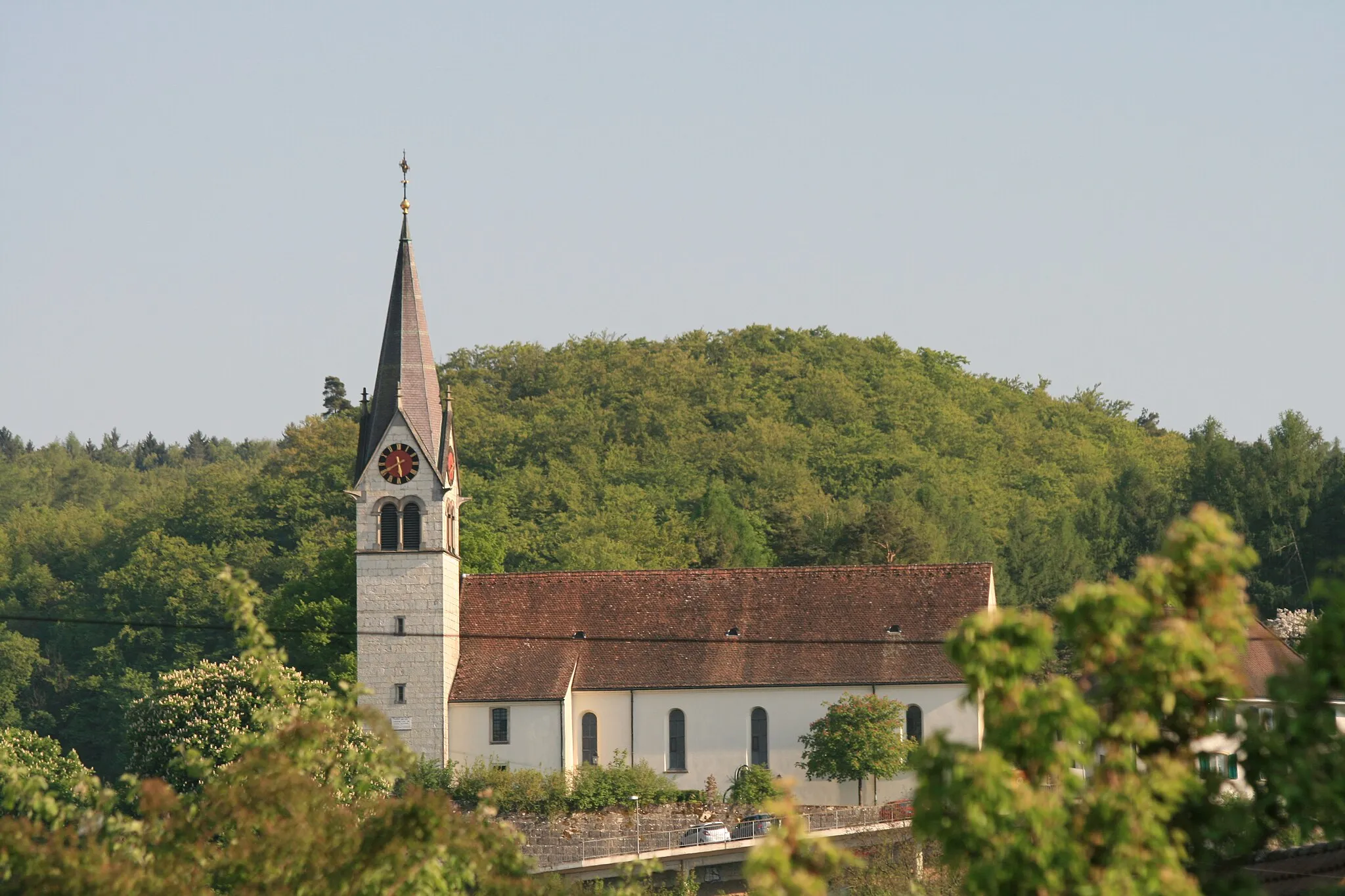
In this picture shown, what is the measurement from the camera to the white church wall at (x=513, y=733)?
188ft

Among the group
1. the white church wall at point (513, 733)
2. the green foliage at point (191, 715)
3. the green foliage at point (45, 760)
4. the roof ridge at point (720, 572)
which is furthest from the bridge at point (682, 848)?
the green foliage at point (45, 760)

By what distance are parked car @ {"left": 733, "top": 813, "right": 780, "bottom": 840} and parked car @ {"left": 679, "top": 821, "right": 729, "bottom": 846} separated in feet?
1.18

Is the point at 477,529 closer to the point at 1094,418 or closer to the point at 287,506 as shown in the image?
the point at 287,506

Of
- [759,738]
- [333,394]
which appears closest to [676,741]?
[759,738]

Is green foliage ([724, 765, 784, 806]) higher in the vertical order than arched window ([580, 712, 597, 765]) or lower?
lower

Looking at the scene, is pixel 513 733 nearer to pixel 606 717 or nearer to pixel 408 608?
pixel 606 717

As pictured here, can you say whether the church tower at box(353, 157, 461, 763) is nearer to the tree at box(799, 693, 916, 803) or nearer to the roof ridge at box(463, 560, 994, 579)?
the roof ridge at box(463, 560, 994, 579)

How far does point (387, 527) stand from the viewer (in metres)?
58.6

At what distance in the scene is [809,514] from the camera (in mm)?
98125

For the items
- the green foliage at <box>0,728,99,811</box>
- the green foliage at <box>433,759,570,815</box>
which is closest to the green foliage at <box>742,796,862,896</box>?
the green foliage at <box>0,728,99,811</box>

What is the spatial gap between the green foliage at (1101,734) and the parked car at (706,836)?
124 feet

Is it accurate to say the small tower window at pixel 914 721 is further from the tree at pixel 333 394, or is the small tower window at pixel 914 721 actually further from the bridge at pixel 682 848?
the tree at pixel 333 394

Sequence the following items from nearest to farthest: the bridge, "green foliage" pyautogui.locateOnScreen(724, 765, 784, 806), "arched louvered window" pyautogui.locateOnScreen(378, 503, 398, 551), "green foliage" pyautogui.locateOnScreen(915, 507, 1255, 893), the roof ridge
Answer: "green foliage" pyautogui.locateOnScreen(915, 507, 1255, 893) < the bridge < "green foliage" pyautogui.locateOnScreen(724, 765, 784, 806) < "arched louvered window" pyautogui.locateOnScreen(378, 503, 398, 551) < the roof ridge

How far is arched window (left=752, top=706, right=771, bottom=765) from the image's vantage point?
5756 cm
